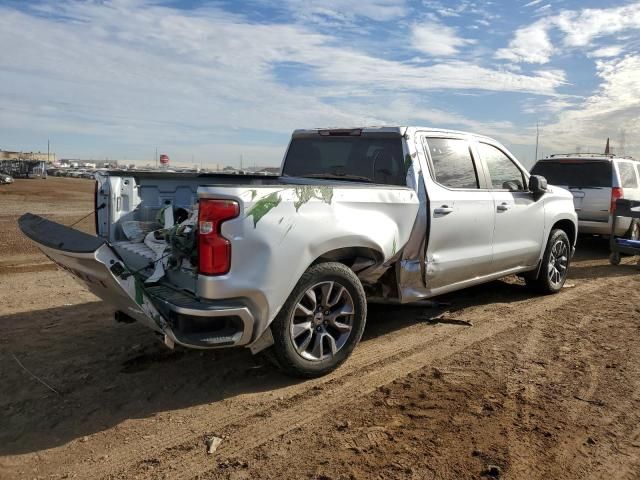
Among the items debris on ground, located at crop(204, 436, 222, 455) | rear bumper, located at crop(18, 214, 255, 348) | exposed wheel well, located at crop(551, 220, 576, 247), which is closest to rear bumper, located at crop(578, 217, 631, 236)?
exposed wheel well, located at crop(551, 220, 576, 247)

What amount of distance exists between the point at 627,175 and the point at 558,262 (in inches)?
191

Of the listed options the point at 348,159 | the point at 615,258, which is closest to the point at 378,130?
the point at 348,159

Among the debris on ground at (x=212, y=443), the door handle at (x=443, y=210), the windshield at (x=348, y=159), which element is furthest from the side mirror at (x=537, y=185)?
the debris on ground at (x=212, y=443)

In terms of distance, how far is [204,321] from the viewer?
3.51 meters

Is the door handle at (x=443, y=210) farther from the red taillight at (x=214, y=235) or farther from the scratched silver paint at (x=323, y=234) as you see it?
the red taillight at (x=214, y=235)

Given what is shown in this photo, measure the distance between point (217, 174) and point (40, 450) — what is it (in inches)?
130

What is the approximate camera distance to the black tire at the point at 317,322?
12.5 feet

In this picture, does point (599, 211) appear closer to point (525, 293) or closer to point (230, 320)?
point (525, 293)

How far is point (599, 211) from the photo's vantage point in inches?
399

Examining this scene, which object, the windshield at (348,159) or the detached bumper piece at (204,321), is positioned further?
the windshield at (348,159)

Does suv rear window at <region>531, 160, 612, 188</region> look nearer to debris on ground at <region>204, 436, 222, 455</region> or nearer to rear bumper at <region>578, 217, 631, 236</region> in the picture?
rear bumper at <region>578, 217, 631, 236</region>

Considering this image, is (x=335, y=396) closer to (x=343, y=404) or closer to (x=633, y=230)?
(x=343, y=404)

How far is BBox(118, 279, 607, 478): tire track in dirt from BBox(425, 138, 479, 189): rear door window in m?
1.49

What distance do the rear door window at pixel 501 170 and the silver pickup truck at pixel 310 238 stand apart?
2cm
